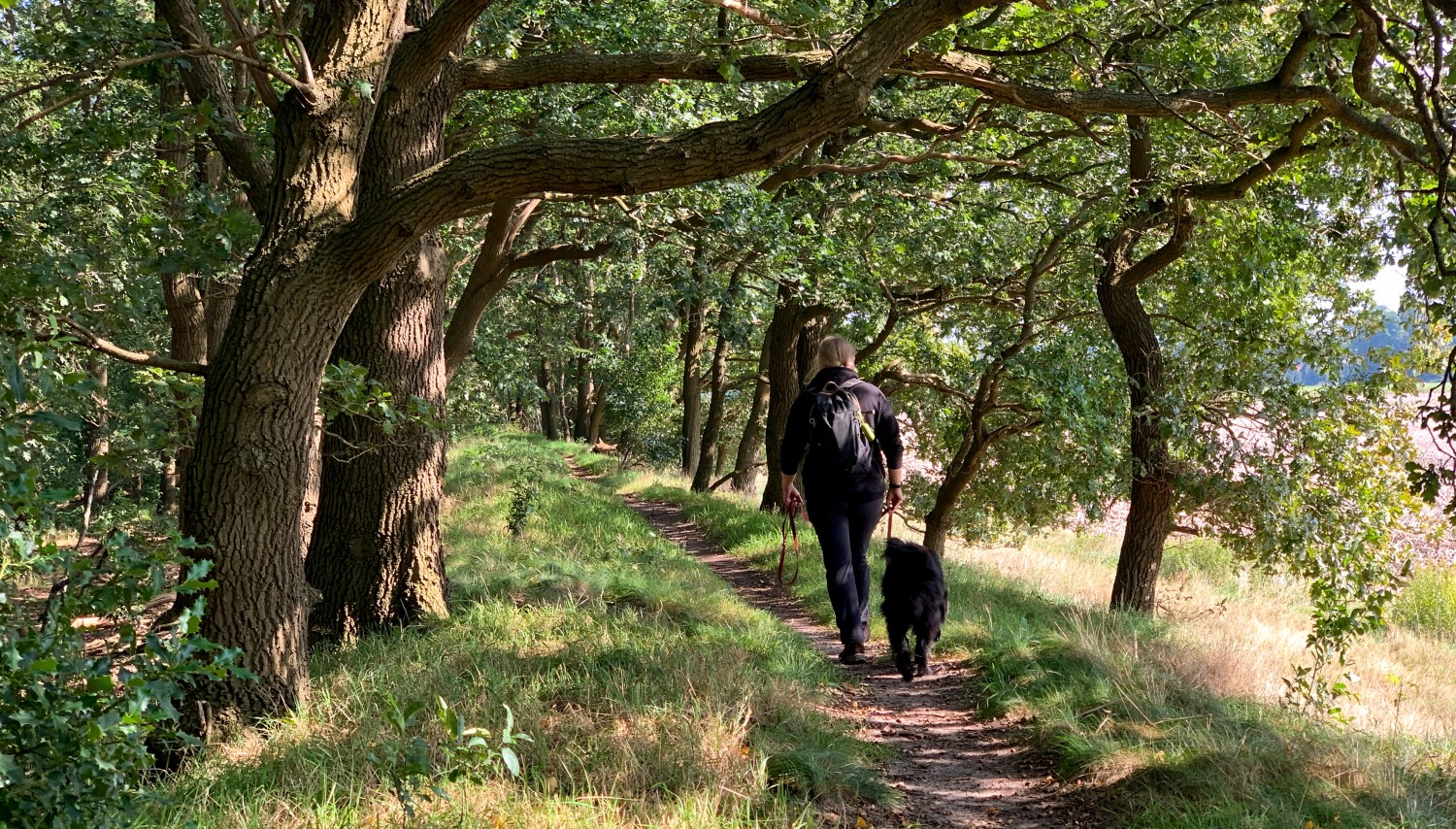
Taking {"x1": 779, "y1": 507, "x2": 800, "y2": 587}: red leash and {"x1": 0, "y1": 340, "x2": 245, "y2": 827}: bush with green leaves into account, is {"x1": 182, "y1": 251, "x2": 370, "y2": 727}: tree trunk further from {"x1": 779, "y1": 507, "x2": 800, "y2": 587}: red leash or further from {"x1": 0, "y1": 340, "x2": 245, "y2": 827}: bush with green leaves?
{"x1": 779, "y1": 507, "x2": 800, "y2": 587}: red leash

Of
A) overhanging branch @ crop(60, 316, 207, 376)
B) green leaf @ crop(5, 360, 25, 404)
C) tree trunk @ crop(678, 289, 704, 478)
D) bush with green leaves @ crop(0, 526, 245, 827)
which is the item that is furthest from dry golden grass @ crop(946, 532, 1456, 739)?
tree trunk @ crop(678, 289, 704, 478)

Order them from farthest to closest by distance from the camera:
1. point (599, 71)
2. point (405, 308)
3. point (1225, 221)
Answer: point (1225, 221) → point (405, 308) → point (599, 71)

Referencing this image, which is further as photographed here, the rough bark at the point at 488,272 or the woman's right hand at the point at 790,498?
the rough bark at the point at 488,272

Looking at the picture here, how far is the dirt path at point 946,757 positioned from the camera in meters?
4.49

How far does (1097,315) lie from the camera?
39.3ft

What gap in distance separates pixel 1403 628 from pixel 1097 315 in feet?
26.1

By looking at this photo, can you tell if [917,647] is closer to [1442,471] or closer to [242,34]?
[1442,471]

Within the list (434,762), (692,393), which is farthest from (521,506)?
(692,393)

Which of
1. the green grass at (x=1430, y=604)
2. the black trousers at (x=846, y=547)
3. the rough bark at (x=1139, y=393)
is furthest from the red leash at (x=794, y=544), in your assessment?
the green grass at (x=1430, y=604)

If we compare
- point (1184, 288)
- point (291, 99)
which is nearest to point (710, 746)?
point (291, 99)

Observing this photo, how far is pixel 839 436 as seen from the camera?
6211 millimetres

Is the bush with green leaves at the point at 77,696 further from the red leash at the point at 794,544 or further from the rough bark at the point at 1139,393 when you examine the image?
the rough bark at the point at 1139,393

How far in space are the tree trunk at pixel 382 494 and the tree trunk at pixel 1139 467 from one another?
6.53m

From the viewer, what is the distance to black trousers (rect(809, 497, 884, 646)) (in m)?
6.35
